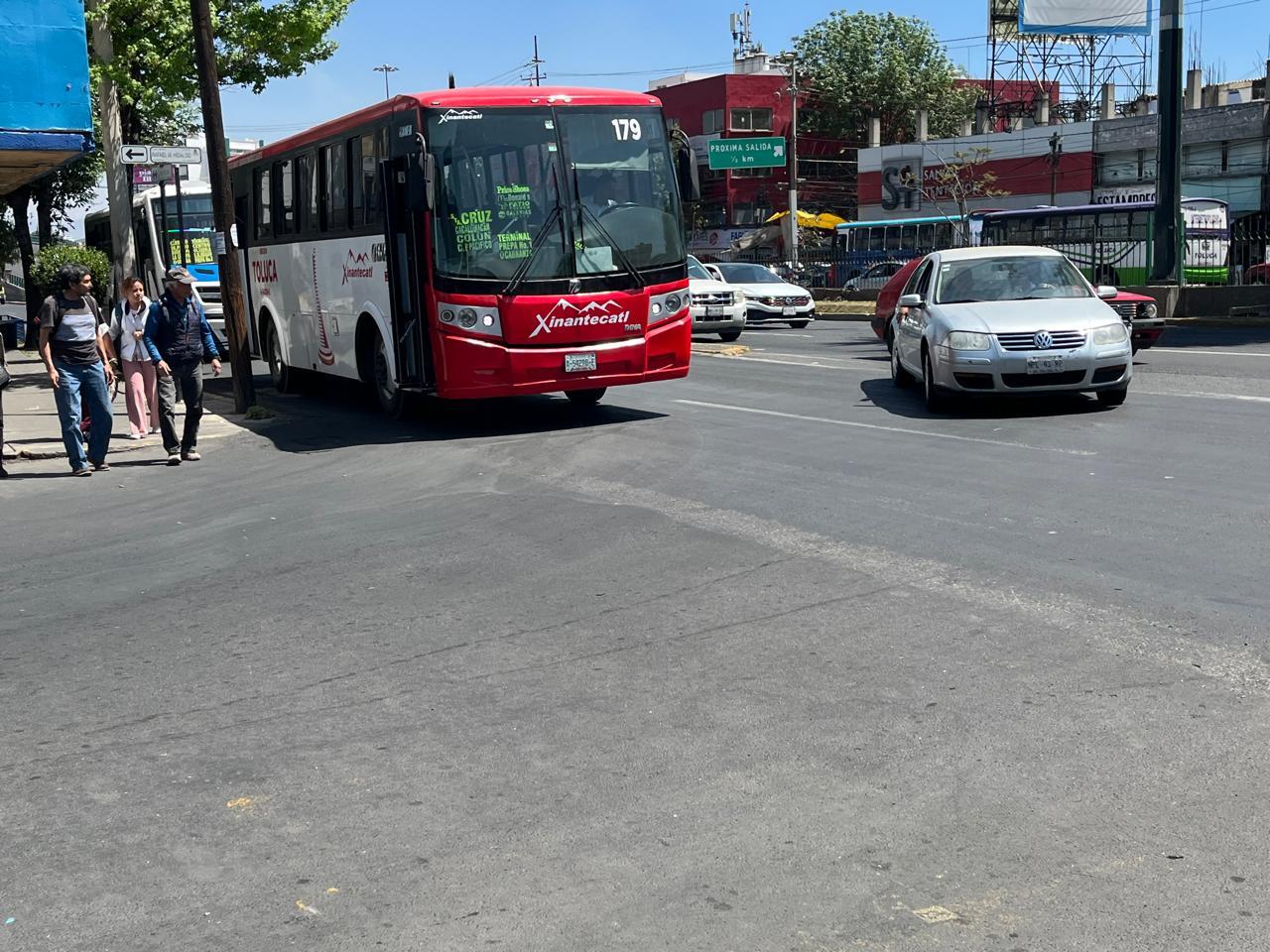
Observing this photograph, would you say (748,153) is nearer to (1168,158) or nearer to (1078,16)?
(1078,16)

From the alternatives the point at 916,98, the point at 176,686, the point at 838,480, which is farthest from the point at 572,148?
the point at 916,98

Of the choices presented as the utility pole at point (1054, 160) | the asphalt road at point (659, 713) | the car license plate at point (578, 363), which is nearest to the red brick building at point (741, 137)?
the utility pole at point (1054, 160)

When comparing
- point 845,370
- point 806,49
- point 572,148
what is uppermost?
point 806,49

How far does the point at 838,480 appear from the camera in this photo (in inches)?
428

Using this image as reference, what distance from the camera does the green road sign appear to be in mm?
69875

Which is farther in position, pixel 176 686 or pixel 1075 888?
pixel 176 686

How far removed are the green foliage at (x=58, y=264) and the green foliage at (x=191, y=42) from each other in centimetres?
908

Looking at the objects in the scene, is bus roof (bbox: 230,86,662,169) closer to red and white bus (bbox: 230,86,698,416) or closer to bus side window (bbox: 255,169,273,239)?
red and white bus (bbox: 230,86,698,416)

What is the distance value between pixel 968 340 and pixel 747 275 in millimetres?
19913

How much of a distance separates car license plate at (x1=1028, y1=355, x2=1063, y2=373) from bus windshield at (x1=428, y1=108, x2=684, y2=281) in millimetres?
3792

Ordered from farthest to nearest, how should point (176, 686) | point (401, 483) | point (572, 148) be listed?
point (572, 148), point (401, 483), point (176, 686)

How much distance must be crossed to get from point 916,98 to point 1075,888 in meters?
80.9

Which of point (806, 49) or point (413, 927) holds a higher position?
point (806, 49)

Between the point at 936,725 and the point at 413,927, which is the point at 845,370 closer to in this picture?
the point at 936,725
